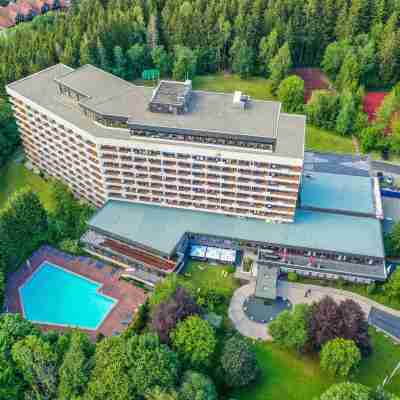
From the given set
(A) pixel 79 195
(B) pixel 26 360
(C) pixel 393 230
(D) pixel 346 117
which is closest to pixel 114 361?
(B) pixel 26 360

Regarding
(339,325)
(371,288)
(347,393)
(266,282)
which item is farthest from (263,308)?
(347,393)

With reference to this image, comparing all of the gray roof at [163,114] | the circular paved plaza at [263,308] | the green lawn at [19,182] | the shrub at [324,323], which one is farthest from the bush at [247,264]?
the green lawn at [19,182]

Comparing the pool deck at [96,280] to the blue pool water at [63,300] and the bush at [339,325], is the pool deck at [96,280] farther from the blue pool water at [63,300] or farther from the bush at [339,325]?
the bush at [339,325]

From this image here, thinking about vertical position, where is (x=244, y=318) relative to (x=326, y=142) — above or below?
below

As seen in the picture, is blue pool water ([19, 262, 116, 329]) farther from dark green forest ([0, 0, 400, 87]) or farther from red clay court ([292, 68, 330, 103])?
red clay court ([292, 68, 330, 103])

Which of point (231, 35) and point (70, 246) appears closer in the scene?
point (70, 246)

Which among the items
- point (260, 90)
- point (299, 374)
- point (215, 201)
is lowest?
point (299, 374)

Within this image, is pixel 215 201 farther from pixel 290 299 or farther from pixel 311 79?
pixel 311 79
